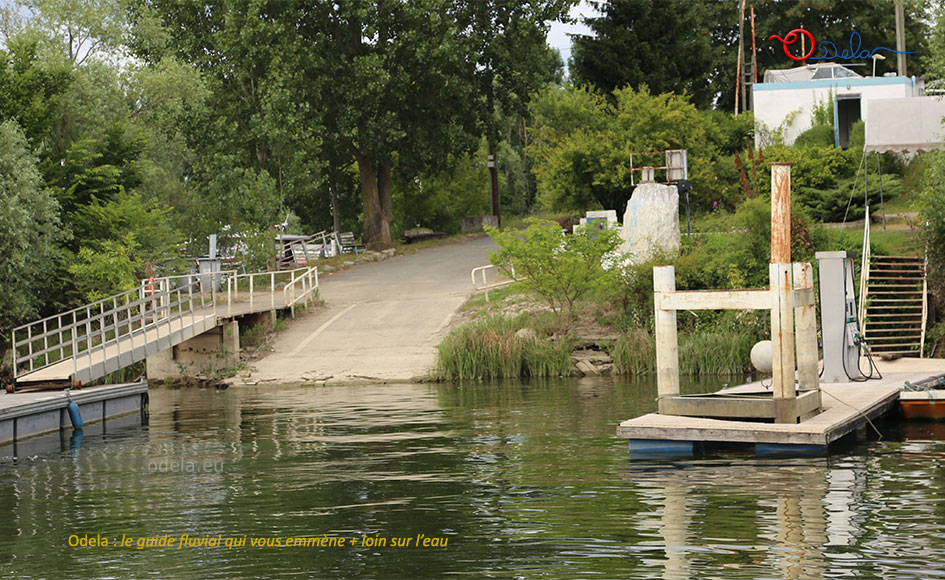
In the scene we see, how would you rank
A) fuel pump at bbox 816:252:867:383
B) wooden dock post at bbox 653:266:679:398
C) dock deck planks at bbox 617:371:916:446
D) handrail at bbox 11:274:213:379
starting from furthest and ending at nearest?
handrail at bbox 11:274:213:379
fuel pump at bbox 816:252:867:383
wooden dock post at bbox 653:266:679:398
dock deck planks at bbox 617:371:916:446

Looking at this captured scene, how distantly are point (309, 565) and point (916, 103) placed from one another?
28787mm

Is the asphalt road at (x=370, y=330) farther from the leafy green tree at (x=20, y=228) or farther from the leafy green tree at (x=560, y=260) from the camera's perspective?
the leafy green tree at (x=20, y=228)

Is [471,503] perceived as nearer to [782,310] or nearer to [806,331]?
[782,310]

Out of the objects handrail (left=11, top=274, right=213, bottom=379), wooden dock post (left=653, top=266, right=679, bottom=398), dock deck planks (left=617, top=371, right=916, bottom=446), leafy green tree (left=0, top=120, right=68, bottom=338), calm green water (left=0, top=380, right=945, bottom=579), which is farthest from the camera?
leafy green tree (left=0, top=120, right=68, bottom=338)

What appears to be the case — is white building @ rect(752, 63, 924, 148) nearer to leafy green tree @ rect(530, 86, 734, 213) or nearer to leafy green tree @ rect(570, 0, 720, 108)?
leafy green tree @ rect(530, 86, 734, 213)

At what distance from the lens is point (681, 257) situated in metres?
36.6

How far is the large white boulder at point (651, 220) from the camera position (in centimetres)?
3834

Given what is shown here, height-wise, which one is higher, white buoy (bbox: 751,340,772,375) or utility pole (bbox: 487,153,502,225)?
utility pole (bbox: 487,153,502,225)

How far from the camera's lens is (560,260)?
36031 millimetres

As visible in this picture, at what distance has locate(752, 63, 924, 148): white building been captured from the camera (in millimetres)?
51938

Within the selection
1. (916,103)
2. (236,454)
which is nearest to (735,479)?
(236,454)

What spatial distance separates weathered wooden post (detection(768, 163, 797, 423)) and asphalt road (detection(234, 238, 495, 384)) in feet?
54.4

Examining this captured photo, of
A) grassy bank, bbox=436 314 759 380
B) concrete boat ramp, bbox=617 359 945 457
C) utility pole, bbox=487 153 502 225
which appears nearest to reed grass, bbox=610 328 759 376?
grassy bank, bbox=436 314 759 380

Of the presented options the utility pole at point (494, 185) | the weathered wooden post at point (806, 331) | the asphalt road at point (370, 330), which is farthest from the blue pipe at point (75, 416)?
the utility pole at point (494, 185)
